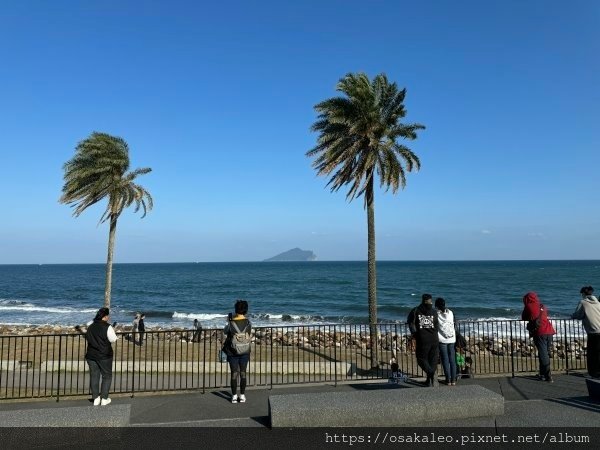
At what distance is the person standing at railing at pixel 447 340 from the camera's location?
8.64 m

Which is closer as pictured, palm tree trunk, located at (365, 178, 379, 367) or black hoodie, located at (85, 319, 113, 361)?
black hoodie, located at (85, 319, 113, 361)

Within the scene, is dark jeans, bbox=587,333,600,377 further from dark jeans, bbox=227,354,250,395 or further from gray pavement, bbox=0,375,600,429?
dark jeans, bbox=227,354,250,395

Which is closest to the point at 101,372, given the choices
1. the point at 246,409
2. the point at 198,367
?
the point at 198,367

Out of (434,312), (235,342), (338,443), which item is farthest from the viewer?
(434,312)

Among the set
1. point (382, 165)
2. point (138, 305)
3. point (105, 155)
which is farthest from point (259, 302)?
point (382, 165)

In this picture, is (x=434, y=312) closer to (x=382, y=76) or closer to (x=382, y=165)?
(x=382, y=165)

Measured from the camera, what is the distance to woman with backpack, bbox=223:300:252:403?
7.86 meters

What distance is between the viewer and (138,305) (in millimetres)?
54781

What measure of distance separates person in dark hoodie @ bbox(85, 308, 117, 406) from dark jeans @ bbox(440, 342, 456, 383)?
5.79 meters

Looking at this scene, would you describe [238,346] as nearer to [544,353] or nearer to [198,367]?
[198,367]

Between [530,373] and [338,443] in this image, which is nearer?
[338,443]

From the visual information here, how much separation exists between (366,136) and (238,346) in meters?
10.3

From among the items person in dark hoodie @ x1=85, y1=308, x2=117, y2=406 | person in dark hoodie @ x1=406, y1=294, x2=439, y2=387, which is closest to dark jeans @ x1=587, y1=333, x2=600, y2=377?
person in dark hoodie @ x1=406, y1=294, x2=439, y2=387

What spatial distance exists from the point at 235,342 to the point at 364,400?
2.41 metres
